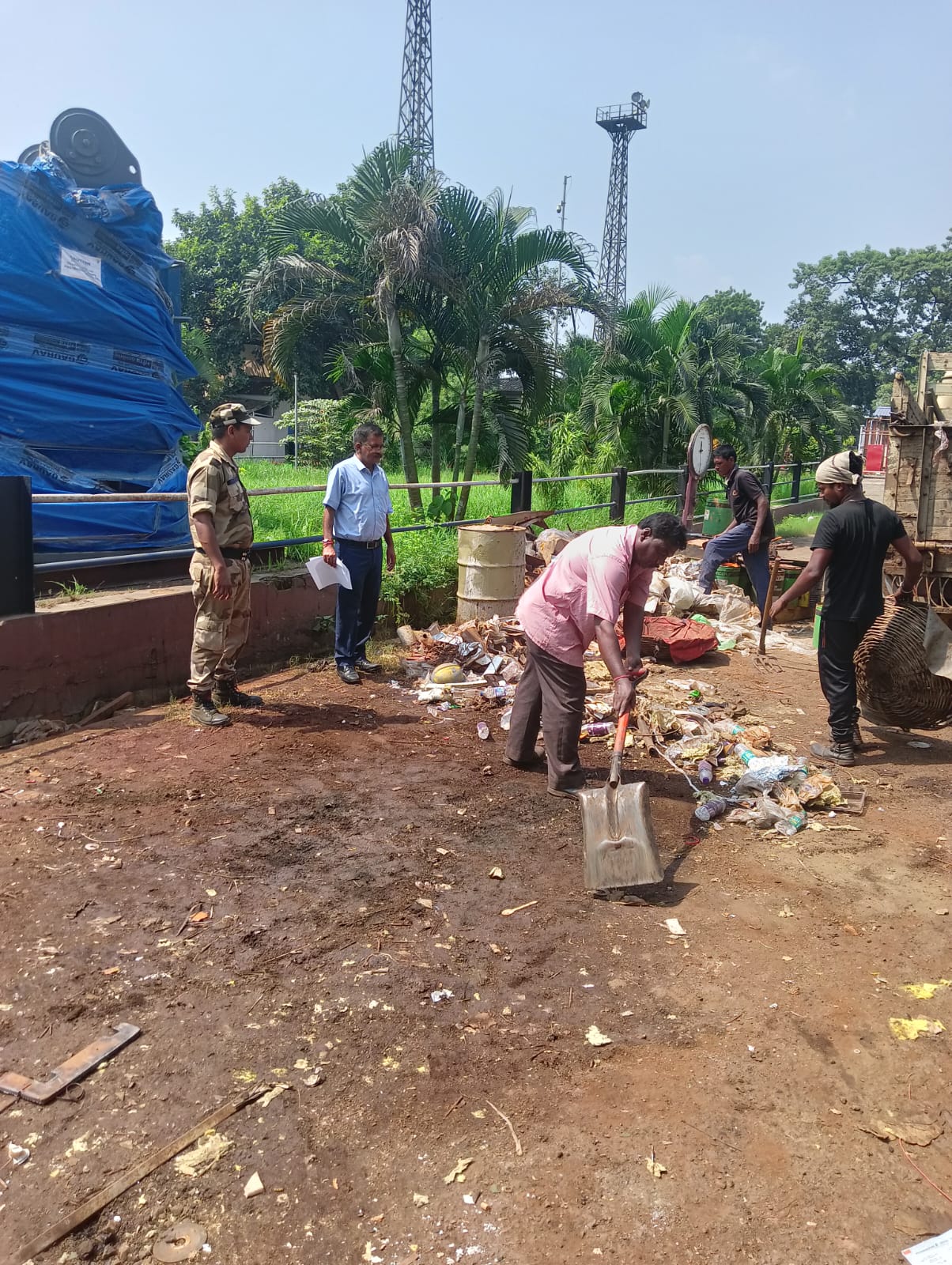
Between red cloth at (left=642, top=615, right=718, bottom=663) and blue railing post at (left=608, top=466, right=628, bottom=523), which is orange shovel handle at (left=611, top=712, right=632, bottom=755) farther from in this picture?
blue railing post at (left=608, top=466, right=628, bottom=523)

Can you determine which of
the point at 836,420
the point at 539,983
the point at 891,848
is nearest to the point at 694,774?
the point at 891,848

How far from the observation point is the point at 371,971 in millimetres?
3193

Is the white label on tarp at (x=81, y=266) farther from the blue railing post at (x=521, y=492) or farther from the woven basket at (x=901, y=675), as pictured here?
the woven basket at (x=901, y=675)

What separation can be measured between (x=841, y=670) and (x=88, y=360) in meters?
5.68

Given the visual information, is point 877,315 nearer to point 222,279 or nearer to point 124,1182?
point 222,279

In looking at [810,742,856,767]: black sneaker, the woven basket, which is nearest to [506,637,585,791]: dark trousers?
[810,742,856,767]: black sneaker

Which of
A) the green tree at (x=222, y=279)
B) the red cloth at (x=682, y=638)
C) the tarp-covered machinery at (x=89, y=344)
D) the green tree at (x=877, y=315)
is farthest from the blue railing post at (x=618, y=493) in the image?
the green tree at (x=877, y=315)

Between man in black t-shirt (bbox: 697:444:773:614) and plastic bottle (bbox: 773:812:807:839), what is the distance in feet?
14.2

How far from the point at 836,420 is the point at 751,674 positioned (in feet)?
45.1

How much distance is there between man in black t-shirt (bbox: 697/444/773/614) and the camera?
8.48 m

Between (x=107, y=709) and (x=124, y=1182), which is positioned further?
(x=107, y=709)

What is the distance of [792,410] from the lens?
18578mm

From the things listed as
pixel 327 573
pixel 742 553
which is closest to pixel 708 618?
pixel 742 553

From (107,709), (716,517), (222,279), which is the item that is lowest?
(107,709)
